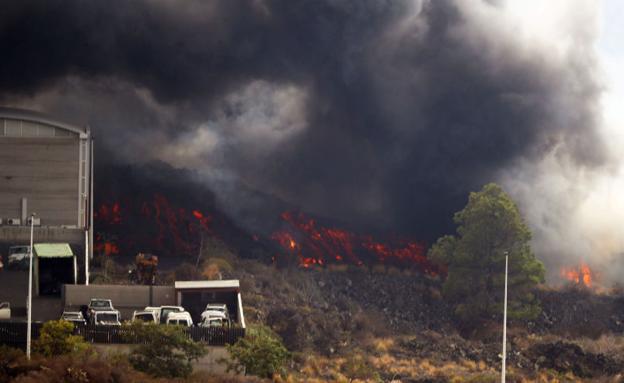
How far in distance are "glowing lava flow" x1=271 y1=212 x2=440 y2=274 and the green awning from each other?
63.1 ft

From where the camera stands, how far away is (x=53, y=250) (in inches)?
2445

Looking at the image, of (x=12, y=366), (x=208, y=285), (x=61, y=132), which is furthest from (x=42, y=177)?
(x=12, y=366)

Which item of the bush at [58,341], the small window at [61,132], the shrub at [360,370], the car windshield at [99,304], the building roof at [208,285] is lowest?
the shrub at [360,370]

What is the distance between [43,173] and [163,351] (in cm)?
2217

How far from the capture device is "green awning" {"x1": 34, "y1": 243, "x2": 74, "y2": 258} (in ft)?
201

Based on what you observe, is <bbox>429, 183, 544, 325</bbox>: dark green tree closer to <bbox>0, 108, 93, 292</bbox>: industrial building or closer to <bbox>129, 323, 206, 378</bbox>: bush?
<bbox>0, 108, 93, 292</bbox>: industrial building

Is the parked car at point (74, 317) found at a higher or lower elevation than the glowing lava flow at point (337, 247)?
lower

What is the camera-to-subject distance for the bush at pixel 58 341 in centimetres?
4725

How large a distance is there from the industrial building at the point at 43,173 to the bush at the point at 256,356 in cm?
1888

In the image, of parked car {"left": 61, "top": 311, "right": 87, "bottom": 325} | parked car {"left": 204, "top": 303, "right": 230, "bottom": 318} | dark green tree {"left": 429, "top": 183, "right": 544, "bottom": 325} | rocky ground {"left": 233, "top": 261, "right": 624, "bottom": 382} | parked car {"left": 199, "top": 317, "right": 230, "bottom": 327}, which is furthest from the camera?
dark green tree {"left": 429, "top": 183, "right": 544, "bottom": 325}

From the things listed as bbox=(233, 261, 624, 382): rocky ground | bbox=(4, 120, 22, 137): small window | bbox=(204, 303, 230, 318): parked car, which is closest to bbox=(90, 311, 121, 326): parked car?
bbox=(204, 303, 230, 318): parked car

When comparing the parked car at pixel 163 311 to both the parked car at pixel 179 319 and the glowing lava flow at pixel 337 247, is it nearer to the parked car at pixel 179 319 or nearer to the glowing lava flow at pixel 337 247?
the parked car at pixel 179 319

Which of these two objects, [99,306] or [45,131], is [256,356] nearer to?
[99,306]

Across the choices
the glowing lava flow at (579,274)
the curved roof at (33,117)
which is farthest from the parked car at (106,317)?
the glowing lava flow at (579,274)
